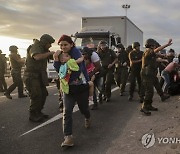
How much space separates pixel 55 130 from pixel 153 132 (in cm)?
204

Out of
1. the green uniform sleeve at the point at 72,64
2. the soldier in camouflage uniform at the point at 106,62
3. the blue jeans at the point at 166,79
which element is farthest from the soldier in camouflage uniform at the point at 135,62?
the green uniform sleeve at the point at 72,64

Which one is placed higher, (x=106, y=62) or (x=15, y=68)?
(x=106, y=62)

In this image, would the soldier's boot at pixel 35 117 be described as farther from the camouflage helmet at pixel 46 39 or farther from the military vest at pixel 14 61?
the military vest at pixel 14 61

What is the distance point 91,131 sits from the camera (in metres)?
6.86

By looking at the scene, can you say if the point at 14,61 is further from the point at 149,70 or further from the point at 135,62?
the point at 149,70

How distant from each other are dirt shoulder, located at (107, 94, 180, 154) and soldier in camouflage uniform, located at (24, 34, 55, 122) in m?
2.17

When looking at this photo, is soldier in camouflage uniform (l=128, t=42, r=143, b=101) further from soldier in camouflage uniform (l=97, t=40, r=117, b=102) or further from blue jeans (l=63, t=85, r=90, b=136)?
blue jeans (l=63, t=85, r=90, b=136)

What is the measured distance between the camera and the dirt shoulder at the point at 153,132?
5551mm

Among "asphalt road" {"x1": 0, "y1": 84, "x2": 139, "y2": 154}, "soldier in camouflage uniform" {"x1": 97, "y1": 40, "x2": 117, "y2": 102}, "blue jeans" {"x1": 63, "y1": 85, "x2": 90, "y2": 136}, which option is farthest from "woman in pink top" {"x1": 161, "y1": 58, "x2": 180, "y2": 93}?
"blue jeans" {"x1": 63, "y1": 85, "x2": 90, "y2": 136}

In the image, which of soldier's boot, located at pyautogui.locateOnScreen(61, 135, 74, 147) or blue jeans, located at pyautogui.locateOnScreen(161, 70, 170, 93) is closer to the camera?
soldier's boot, located at pyautogui.locateOnScreen(61, 135, 74, 147)

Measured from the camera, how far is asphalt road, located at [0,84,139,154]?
5840 mm

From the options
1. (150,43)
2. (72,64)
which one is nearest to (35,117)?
(72,64)

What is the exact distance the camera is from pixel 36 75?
7.65 meters

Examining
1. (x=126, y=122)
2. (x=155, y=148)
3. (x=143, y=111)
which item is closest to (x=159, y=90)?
(x=143, y=111)
